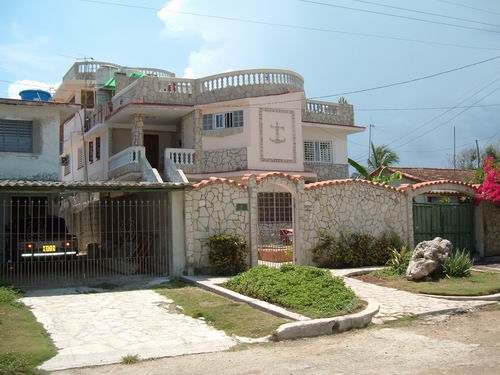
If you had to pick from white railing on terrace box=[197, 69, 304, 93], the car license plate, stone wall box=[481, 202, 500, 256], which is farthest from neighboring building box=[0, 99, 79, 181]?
stone wall box=[481, 202, 500, 256]

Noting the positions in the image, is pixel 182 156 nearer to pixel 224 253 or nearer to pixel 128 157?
pixel 128 157

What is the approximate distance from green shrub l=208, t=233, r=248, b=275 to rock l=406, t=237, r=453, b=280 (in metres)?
4.51

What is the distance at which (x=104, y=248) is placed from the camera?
1892 centimetres

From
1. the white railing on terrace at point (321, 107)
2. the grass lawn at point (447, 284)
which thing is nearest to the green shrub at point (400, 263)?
the grass lawn at point (447, 284)

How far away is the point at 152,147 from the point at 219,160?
4.53 metres

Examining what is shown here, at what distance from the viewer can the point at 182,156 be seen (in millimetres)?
23625

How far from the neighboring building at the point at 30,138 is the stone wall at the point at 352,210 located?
8.90 metres

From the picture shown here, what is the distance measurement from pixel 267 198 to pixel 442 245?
5.67 m

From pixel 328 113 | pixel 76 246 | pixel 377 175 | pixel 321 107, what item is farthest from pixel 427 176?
pixel 76 246

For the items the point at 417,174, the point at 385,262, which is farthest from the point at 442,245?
the point at 417,174

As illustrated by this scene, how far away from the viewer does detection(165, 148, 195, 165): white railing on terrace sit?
23.2 meters

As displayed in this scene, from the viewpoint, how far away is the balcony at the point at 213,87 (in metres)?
23.5

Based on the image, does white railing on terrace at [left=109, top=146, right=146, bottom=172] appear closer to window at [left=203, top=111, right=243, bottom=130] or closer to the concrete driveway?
window at [left=203, top=111, right=243, bottom=130]

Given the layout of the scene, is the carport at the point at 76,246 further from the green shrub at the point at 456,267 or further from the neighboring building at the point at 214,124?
the green shrub at the point at 456,267
